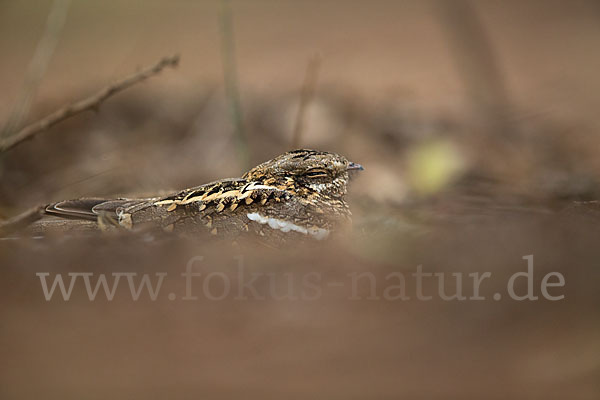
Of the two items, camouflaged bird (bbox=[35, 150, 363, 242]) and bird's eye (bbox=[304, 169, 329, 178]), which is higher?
bird's eye (bbox=[304, 169, 329, 178])

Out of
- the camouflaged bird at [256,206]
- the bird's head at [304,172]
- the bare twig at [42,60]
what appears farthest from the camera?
the bare twig at [42,60]

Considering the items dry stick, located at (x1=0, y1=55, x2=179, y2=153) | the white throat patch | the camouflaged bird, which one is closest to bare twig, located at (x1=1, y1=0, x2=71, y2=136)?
dry stick, located at (x1=0, y1=55, x2=179, y2=153)

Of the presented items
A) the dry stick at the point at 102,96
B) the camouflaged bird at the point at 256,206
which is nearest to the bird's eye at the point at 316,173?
the camouflaged bird at the point at 256,206

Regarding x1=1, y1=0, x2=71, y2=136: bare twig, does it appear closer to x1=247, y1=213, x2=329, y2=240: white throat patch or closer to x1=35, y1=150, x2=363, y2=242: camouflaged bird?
x1=35, y1=150, x2=363, y2=242: camouflaged bird

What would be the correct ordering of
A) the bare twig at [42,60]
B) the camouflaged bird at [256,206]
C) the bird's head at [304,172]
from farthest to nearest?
the bare twig at [42,60] → the bird's head at [304,172] → the camouflaged bird at [256,206]

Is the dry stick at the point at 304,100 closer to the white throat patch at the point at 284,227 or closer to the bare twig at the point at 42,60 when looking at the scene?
the white throat patch at the point at 284,227

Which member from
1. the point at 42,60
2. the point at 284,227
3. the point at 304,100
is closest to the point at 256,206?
the point at 284,227

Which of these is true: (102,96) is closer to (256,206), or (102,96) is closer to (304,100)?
(256,206)

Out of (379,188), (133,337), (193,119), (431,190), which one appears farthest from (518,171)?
(133,337)

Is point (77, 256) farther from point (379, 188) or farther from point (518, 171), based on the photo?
point (518, 171)
